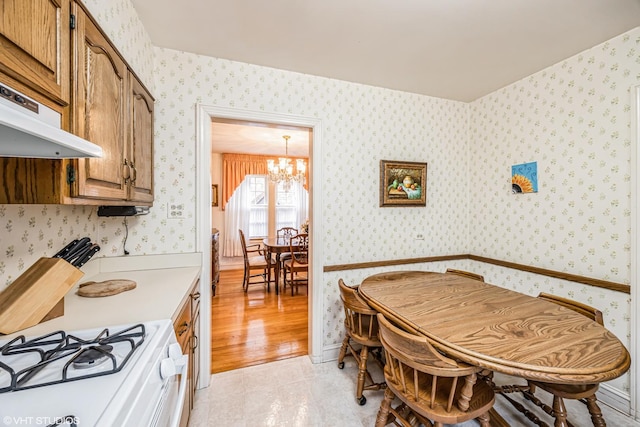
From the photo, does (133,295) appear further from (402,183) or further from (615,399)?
(615,399)

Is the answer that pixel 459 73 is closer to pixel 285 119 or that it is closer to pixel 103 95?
pixel 285 119

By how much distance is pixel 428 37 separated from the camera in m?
1.78

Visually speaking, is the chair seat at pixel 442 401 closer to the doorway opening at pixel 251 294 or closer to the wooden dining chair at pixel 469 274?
the wooden dining chair at pixel 469 274

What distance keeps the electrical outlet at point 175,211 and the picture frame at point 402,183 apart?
66.3 inches

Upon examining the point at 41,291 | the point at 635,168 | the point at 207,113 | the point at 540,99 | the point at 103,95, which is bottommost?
the point at 41,291

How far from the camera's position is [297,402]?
6.01 ft

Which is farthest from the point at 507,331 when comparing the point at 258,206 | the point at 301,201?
the point at 258,206

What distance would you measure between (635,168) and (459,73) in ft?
4.38

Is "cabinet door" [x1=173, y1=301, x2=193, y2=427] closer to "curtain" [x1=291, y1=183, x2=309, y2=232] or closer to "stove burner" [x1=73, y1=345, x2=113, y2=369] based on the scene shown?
"stove burner" [x1=73, y1=345, x2=113, y2=369]

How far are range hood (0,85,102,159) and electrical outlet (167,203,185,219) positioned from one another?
1.18m

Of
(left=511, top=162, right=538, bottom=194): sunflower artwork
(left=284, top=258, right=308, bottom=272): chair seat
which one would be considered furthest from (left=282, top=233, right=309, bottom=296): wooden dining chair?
(left=511, top=162, right=538, bottom=194): sunflower artwork

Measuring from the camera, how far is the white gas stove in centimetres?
59

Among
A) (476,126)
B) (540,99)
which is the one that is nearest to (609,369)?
(540,99)

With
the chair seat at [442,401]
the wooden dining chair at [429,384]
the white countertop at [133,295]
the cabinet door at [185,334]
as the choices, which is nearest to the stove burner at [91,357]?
the white countertop at [133,295]
